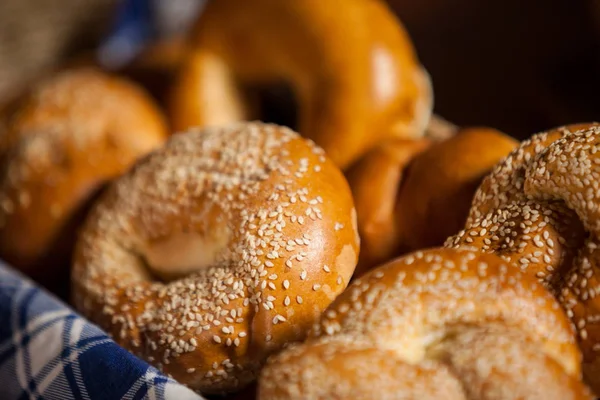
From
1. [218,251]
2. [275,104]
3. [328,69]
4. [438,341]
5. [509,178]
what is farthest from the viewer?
[275,104]

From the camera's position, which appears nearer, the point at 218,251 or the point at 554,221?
the point at 554,221

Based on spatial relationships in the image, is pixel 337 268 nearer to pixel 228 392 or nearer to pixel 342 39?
pixel 228 392

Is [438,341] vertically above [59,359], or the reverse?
[438,341]

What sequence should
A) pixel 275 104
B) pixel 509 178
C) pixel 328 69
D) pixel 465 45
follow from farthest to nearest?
pixel 465 45 < pixel 275 104 < pixel 328 69 < pixel 509 178

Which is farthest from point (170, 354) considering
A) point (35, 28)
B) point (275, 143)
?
point (35, 28)

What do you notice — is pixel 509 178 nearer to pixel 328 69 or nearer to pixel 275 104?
pixel 328 69

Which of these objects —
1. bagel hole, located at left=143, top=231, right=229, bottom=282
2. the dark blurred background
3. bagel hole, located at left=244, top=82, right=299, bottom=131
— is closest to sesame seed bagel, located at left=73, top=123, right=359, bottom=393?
bagel hole, located at left=143, top=231, right=229, bottom=282

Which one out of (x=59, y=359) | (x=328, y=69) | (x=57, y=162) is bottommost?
(x=59, y=359)

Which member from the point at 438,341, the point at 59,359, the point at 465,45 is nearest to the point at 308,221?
the point at 438,341
